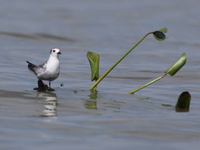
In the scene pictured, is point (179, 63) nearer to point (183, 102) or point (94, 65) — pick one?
point (183, 102)

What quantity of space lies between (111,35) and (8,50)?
597cm

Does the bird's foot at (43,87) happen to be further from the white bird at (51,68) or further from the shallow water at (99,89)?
the white bird at (51,68)

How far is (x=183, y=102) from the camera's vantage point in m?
7.98

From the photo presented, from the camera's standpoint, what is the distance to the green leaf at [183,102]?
7.92 meters

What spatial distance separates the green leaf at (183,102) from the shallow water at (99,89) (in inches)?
6.3

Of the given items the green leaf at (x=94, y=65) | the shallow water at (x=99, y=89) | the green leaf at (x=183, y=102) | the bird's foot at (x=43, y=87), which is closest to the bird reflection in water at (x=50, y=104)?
the shallow water at (x=99, y=89)

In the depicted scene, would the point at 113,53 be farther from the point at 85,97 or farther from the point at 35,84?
the point at 85,97

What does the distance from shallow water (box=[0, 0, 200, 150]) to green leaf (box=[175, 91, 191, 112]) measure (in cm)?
16

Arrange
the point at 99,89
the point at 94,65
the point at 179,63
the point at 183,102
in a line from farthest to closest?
the point at 99,89 < the point at 94,65 < the point at 179,63 < the point at 183,102

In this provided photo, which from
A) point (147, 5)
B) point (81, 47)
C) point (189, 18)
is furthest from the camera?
point (147, 5)

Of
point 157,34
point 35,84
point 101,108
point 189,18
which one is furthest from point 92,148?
point 189,18

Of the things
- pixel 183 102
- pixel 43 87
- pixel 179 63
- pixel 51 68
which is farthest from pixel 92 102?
pixel 179 63

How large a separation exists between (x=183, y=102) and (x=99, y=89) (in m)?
2.29

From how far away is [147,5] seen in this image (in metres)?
31.5
